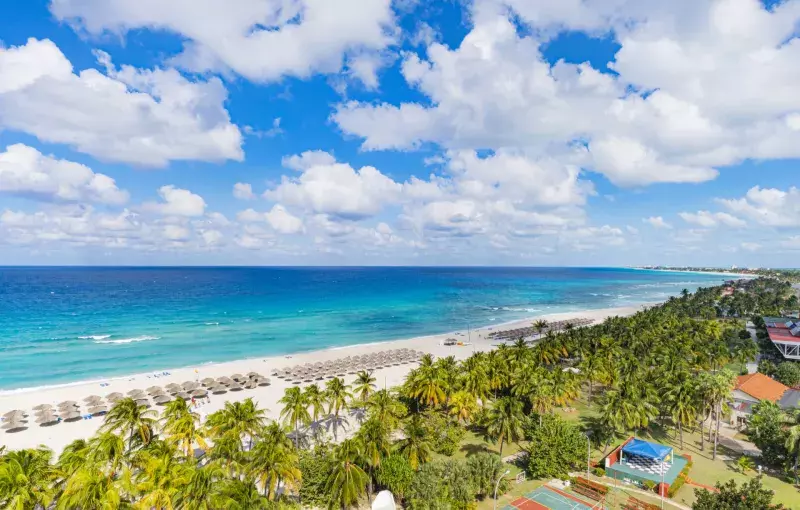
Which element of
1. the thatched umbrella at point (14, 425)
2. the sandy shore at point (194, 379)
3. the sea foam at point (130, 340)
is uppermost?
the sea foam at point (130, 340)

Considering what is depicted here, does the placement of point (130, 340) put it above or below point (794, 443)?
below

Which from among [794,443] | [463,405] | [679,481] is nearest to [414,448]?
[463,405]

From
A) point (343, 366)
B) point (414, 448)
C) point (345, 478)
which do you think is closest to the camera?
point (345, 478)

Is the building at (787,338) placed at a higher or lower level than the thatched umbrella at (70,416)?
higher

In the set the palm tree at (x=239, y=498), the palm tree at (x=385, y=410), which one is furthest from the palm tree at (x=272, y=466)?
the palm tree at (x=385, y=410)

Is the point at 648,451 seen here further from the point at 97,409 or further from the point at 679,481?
the point at 97,409

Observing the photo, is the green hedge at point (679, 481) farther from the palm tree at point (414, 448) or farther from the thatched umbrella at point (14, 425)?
the thatched umbrella at point (14, 425)

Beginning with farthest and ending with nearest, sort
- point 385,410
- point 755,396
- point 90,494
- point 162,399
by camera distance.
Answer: point 162,399 < point 755,396 < point 385,410 < point 90,494
